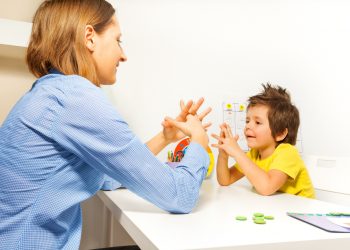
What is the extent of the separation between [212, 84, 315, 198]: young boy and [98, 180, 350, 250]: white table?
30 cm

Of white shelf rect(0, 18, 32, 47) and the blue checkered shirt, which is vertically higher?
white shelf rect(0, 18, 32, 47)

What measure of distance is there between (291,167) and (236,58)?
68cm

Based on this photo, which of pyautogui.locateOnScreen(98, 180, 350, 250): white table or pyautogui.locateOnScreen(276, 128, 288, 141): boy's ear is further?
pyautogui.locateOnScreen(276, 128, 288, 141): boy's ear

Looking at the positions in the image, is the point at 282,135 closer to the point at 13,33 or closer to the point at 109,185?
the point at 109,185

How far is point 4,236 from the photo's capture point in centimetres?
63

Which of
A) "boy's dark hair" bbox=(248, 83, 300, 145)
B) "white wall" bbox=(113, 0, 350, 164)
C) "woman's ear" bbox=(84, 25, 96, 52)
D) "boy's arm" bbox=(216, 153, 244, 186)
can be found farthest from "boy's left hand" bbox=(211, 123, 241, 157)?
"woman's ear" bbox=(84, 25, 96, 52)

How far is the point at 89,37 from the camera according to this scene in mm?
787

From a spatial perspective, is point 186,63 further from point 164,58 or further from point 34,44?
point 34,44

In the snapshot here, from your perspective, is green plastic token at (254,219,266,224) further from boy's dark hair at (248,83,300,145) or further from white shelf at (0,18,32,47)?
white shelf at (0,18,32,47)

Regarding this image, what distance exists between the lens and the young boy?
3.91 feet

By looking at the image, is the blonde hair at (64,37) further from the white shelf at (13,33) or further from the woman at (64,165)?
the white shelf at (13,33)

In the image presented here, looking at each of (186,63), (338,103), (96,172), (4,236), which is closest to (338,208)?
(96,172)

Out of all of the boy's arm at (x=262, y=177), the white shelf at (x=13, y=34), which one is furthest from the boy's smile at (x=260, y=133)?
the white shelf at (x=13, y=34)

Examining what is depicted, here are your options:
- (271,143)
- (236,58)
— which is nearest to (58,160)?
(271,143)
